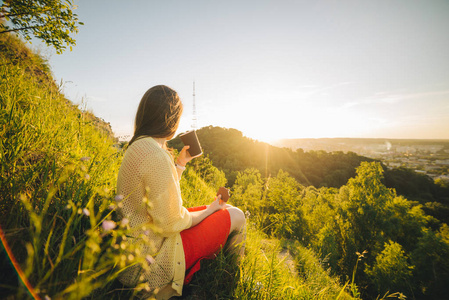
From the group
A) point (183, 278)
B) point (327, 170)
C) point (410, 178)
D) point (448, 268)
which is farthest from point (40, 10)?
point (410, 178)

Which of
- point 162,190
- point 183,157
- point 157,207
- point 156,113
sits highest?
point 156,113

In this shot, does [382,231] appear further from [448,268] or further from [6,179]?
[6,179]

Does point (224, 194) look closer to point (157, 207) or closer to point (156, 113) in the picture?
point (157, 207)

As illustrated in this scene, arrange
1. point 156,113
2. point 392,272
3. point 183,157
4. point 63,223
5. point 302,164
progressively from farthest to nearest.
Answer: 1. point 302,164
2. point 392,272
3. point 183,157
4. point 156,113
5. point 63,223

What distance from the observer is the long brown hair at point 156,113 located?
166 cm

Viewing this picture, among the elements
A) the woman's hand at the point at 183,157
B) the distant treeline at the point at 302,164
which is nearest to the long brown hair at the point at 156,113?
the woman's hand at the point at 183,157

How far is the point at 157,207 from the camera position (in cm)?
140

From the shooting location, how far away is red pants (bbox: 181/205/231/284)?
5.29 feet

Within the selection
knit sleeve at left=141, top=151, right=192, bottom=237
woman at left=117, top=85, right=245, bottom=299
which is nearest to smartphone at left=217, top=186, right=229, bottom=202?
woman at left=117, top=85, right=245, bottom=299

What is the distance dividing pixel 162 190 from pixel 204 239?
2.27 feet

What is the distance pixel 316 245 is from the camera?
1966cm

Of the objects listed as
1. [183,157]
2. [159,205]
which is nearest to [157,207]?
[159,205]

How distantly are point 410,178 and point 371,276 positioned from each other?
4939 centimetres

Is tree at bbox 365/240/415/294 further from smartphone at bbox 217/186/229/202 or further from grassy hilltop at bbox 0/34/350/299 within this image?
smartphone at bbox 217/186/229/202
